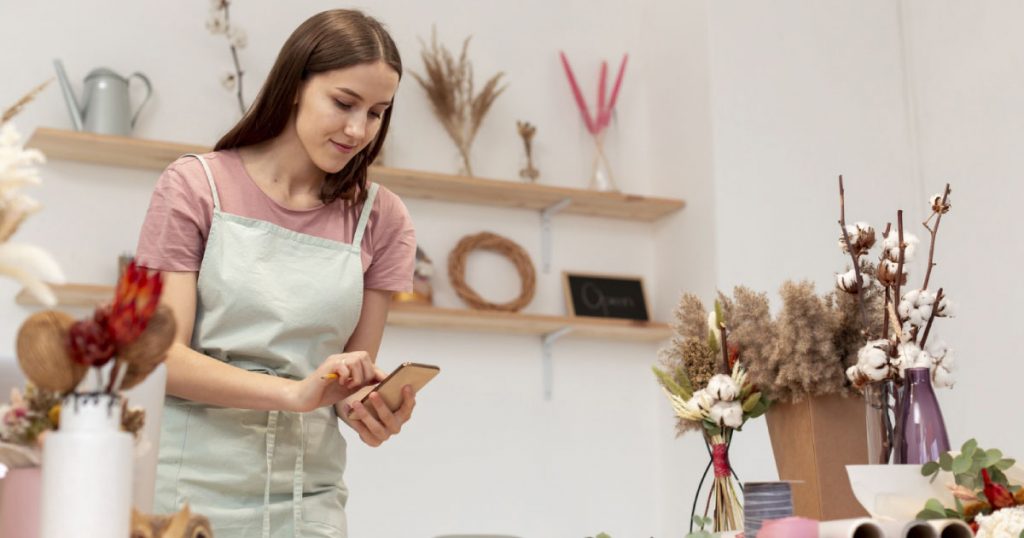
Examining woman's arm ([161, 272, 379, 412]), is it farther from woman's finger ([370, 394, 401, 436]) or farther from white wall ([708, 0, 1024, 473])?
white wall ([708, 0, 1024, 473])

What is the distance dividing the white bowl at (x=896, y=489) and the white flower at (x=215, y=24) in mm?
2565

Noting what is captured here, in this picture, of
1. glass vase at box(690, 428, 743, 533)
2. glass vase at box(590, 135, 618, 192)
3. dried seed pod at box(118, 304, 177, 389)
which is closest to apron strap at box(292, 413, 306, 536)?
glass vase at box(690, 428, 743, 533)

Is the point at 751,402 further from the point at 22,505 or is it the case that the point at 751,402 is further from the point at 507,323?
the point at 507,323

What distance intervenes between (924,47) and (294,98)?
2.73 meters

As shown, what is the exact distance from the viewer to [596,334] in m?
3.79

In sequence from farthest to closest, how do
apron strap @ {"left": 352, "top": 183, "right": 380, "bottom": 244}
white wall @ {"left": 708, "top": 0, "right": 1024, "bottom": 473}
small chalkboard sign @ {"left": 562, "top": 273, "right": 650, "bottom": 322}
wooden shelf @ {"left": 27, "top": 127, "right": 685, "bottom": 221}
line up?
small chalkboard sign @ {"left": 562, "top": 273, "right": 650, "bottom": 322}
white wall @ {"left": 708, "top": 0, "right": 1024, "bottom": 473}
wooden shelf @ {"left": 27, "top": 127, "right": 685, "bottom": 221}
apron strap @ {"left": 352, "top": 183, "right": 380, "bottom": 244}

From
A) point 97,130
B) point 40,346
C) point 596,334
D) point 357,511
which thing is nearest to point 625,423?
point 596,334

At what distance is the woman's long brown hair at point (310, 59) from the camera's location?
186cm

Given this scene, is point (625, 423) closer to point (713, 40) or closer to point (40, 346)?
point (713, 40)

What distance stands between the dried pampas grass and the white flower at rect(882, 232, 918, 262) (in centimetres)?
211

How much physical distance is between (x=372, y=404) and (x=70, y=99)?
1.90 m

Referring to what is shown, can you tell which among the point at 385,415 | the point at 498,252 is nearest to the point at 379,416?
the point at 385,415

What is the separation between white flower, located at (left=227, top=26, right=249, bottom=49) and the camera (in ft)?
11.2

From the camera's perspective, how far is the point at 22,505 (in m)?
0.93
